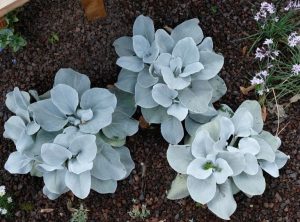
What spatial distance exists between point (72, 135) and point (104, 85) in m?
0.43

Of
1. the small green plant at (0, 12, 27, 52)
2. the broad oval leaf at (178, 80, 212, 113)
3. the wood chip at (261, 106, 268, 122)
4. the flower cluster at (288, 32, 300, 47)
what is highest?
the small green plant at (0, 12, 27, 52)

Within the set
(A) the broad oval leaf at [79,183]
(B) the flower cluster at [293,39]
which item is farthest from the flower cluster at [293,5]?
(A) the broad oval leaf at [79,183]

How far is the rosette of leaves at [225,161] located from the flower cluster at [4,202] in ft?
2.56

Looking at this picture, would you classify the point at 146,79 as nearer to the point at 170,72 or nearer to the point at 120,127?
the point at 170,72

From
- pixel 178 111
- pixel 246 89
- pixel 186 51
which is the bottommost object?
pixel 246 89

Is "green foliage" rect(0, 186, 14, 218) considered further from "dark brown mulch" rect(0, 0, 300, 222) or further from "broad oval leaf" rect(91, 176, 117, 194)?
"broad oval leaf" rect(91, 176, 117, 194)

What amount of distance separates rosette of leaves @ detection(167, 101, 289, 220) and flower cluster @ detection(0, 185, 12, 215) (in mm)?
780

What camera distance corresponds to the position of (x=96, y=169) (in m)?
A: 2.51

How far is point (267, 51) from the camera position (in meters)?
2.66

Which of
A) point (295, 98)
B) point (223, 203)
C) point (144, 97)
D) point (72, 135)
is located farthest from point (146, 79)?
point (295, 98)

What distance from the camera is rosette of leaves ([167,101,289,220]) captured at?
2.43 meters

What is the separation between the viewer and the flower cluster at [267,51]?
2.65 m

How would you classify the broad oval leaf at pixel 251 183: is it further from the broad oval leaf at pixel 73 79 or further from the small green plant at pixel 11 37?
the small green plant at pixel 11 37

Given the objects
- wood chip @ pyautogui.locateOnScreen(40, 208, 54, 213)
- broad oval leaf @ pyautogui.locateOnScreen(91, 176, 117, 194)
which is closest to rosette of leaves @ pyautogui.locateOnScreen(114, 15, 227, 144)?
broad oval leaf @ pyautogui.locateOnScreen(91, 176, 117, 194)
